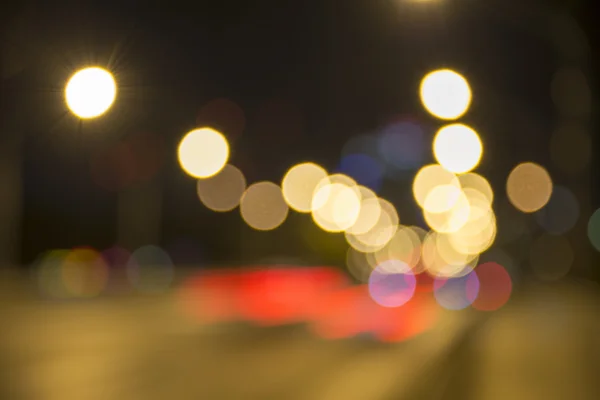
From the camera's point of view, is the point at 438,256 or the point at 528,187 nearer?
the point at 528,187

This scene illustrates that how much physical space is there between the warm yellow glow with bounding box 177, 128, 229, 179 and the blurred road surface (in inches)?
651

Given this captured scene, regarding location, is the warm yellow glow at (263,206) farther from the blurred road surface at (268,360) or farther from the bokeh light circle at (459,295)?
the blurred road surface at (268,360)

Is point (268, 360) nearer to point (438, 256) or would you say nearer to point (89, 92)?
point (89, 92)

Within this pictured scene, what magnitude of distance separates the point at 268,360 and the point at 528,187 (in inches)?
974

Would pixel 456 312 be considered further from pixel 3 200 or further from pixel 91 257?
pixel 91 257

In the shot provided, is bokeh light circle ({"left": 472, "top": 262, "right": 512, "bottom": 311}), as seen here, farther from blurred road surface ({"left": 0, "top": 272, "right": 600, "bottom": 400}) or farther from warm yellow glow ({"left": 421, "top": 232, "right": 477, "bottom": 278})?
warm yellow glow ({"left": 421, "top": 232, "right": 477, "bottom": 278})

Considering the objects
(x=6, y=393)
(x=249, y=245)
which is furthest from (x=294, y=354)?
(x=249, y=245)

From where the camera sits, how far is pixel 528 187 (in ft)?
118

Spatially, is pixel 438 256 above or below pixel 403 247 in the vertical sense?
above

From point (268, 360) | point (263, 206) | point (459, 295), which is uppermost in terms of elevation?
point (263, 206)

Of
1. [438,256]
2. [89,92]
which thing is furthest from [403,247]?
[89,92]

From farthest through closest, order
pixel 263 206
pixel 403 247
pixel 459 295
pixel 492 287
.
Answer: pixel 403 247
pixel 263 206
pixel 492 287
pixel 459 295

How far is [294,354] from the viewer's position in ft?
45.2

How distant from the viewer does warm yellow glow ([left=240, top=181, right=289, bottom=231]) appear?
50.4 m
